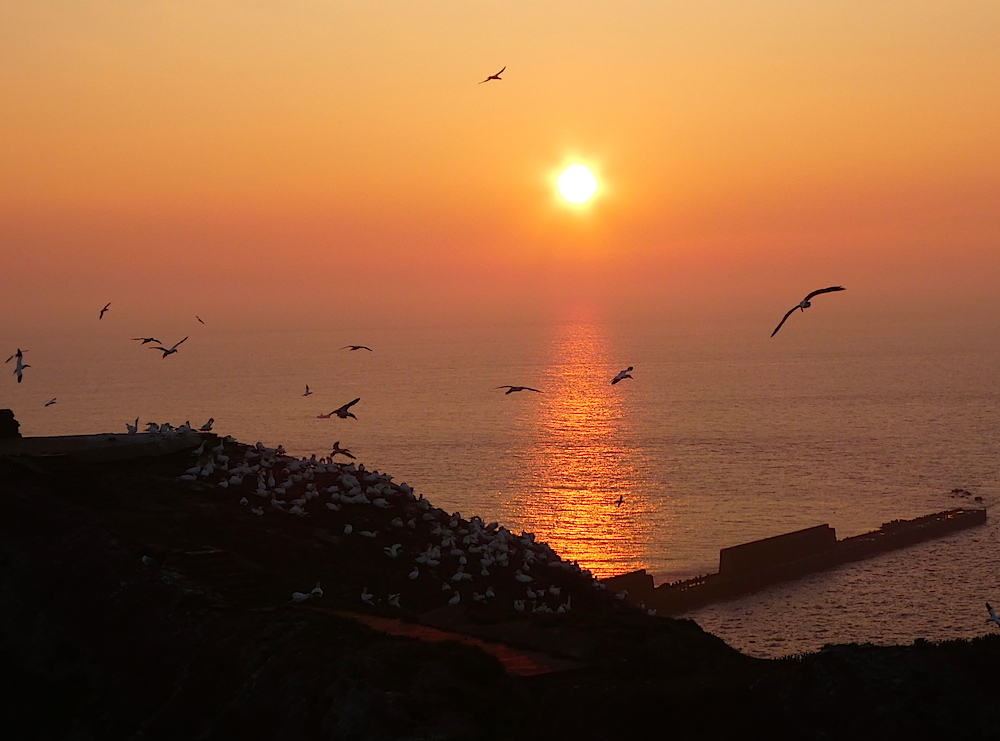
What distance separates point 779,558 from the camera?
8162 cm

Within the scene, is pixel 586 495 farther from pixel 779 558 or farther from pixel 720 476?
pixel 779 558

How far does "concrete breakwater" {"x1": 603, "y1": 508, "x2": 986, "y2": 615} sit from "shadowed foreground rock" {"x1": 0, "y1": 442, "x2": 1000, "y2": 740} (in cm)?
3565

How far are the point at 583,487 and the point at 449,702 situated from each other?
98172mm

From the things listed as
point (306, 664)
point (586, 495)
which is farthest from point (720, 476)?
point (306, 664)

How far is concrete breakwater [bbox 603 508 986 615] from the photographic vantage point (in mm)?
71625

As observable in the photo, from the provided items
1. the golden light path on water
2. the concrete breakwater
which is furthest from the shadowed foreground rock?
the golden light path on water

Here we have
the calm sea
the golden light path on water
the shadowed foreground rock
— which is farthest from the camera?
the golden light path on water

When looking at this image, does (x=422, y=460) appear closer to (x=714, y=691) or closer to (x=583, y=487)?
(x=583, y=487)

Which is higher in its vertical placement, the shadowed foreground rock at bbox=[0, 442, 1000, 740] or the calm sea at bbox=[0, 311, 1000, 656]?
the calm sea at bbox=[0, 311, 1000, 656]

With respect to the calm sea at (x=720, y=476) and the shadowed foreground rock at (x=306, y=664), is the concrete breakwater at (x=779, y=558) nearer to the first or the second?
the calm sea at (x=720, y=476)

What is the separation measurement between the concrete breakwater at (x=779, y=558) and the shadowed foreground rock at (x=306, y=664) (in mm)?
35649

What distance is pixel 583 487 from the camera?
118312mm

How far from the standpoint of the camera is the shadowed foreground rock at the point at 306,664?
695 inches

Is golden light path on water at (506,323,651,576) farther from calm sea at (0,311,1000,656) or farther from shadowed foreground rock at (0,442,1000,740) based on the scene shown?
shadowed foreground rock at (0,442,1000,740)
